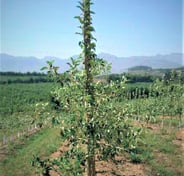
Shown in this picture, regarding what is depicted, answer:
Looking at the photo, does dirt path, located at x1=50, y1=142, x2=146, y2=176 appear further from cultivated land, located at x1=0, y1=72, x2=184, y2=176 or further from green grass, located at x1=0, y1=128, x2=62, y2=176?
green grass, located at x1=0, y1=128, x2=62, y2=176

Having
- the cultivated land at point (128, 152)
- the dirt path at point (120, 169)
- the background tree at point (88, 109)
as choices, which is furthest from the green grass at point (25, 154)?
the background tree at point (88, 109)

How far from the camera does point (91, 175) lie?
9.59 metres

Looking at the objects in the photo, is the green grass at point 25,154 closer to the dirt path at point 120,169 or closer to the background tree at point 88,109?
the dirt path at point 120,169

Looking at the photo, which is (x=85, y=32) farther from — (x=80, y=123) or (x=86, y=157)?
(x=86, y=157)

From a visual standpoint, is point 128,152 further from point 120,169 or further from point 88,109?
point 120,169

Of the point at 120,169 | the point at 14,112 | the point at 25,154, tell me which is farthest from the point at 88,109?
the point at 14,112

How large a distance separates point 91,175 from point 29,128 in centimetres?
2764

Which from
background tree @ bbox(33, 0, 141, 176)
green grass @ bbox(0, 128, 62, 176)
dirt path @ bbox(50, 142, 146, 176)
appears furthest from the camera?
green grass @ bbox(0, 128, 62, 176)

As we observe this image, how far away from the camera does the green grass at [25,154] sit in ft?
62.5

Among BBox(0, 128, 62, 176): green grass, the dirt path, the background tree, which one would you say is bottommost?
BBox(0, 128, 62, 176): green grass

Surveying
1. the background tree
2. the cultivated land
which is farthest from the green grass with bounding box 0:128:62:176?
the background tree

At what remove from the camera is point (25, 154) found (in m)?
23.3

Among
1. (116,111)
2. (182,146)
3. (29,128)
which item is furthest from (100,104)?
(29,128)

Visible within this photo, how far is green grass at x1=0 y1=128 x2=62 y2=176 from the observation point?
19062 mm
